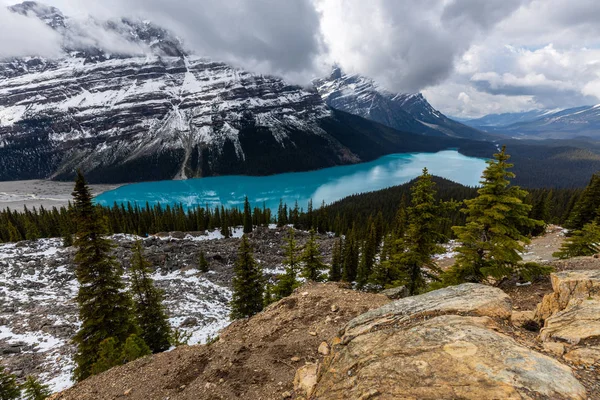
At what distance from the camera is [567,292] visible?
769 centimetres

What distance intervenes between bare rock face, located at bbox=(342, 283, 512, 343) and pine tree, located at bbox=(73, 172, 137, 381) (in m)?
16.4

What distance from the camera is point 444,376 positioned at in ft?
15.6

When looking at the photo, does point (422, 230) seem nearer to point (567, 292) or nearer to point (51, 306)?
point (567, 292)

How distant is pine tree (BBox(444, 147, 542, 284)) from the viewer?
1198cm

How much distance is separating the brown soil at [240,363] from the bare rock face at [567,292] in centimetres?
598

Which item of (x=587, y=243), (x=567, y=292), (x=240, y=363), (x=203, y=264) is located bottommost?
(x=203, y=264)

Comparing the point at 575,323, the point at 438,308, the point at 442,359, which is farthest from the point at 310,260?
the point at 442,359

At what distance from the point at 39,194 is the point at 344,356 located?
246 m

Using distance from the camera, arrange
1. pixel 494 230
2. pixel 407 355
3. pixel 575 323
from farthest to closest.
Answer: pixel 494 230
pixel 575 323
pixel 407 355

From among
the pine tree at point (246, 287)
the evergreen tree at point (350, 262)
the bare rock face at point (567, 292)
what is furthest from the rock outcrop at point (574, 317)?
the evergreen tree at point (350, 262)

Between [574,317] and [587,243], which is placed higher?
[574,317]

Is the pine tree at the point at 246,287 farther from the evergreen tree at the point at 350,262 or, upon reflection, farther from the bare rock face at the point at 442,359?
the bare rock face at the point at 442,359

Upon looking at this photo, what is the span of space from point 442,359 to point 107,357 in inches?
680

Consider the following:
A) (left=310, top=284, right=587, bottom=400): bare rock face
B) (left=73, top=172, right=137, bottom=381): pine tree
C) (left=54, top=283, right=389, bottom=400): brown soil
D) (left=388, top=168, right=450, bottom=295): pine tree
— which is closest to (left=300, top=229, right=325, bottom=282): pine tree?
(left=388, top=168, right=450, bottom=295): pine tree
